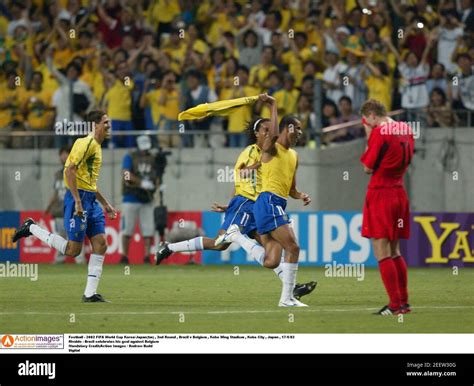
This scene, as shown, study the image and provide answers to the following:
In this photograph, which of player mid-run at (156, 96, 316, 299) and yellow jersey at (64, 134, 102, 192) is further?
player mid-run at (156, 96, 316, 299)

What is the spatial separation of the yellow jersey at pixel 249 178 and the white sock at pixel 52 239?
240 cm

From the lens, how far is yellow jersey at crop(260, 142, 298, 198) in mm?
14391

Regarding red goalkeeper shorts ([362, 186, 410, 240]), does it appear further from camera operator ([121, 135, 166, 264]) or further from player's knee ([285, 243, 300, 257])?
camera operator ([121, 135, 166, 264])

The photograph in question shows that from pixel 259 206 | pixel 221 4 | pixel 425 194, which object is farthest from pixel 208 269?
pixel 259 206

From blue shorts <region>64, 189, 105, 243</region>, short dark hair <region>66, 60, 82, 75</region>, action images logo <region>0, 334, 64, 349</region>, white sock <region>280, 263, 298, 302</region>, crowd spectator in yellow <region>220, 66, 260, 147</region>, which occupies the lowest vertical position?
action images logo <region>0, 334, 64, 349</region>

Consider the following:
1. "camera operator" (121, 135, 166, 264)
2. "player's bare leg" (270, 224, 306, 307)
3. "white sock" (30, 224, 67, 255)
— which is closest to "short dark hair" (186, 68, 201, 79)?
"camera operator" (121, 135, 166, 264)

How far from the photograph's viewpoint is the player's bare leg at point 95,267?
49.5ft

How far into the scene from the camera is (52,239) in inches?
624

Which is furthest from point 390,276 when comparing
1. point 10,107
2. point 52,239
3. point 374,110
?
point 10,107

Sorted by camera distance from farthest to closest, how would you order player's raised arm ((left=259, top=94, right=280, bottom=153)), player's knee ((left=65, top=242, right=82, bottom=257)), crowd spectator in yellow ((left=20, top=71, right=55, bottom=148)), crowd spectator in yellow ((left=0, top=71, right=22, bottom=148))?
crowd spectator in yellow ((left=0, top=71, right=22, bottom=148)), crowd spectator in yellow ((left=20, top=71, right=55, bottom=148)), player's knee ((left=65, top=242, right=82, bottom=257)), player's raised arm ((left=259, top=94, right=280, bottom=153))

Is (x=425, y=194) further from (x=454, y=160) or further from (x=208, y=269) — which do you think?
(x=208, y=269)

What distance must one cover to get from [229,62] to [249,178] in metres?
7.00

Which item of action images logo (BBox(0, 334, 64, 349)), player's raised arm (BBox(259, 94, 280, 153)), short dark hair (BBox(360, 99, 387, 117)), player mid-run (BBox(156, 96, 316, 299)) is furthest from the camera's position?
player mid-run (BBox(156, 96, 316, 299))

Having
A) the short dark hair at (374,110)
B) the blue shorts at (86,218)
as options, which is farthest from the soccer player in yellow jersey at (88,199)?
the short dark hair at (374,110)
